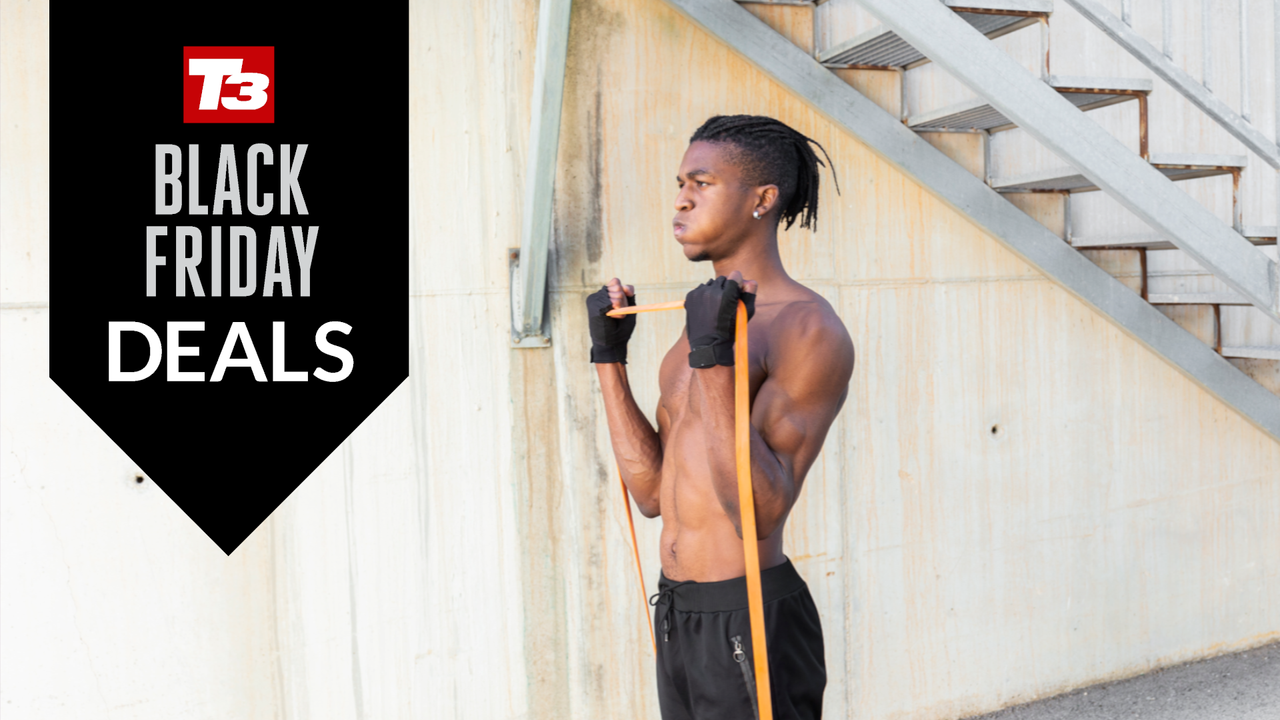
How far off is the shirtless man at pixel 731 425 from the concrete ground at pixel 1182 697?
223 centimetres

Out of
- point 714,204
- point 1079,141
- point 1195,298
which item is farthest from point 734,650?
point 1195,298

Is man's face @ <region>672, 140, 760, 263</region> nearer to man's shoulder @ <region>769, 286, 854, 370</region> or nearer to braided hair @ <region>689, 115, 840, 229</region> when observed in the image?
braided hair @ <region>689, 115, 840, 229</region>

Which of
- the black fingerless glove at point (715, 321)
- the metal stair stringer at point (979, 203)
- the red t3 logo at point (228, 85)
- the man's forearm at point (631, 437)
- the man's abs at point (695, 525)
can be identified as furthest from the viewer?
the metal stair stringer at point (979, 203)

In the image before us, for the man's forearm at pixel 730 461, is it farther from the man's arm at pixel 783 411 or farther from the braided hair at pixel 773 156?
the braided hair at pixel 773 156

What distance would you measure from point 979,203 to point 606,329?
204cm

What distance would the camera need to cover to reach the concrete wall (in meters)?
2.77

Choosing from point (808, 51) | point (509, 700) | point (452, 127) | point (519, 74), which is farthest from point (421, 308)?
point (808, 51)

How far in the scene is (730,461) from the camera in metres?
1.90

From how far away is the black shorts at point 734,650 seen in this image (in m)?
2.02

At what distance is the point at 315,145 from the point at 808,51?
1786mm

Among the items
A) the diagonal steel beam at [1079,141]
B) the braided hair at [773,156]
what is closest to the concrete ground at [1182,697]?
the diagonal steel beam at [1079,141]

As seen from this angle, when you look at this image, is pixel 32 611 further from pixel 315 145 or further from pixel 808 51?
pixel 808 51

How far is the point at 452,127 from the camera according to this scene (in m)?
3.05

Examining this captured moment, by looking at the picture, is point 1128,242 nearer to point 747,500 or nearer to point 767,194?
point 767,194
